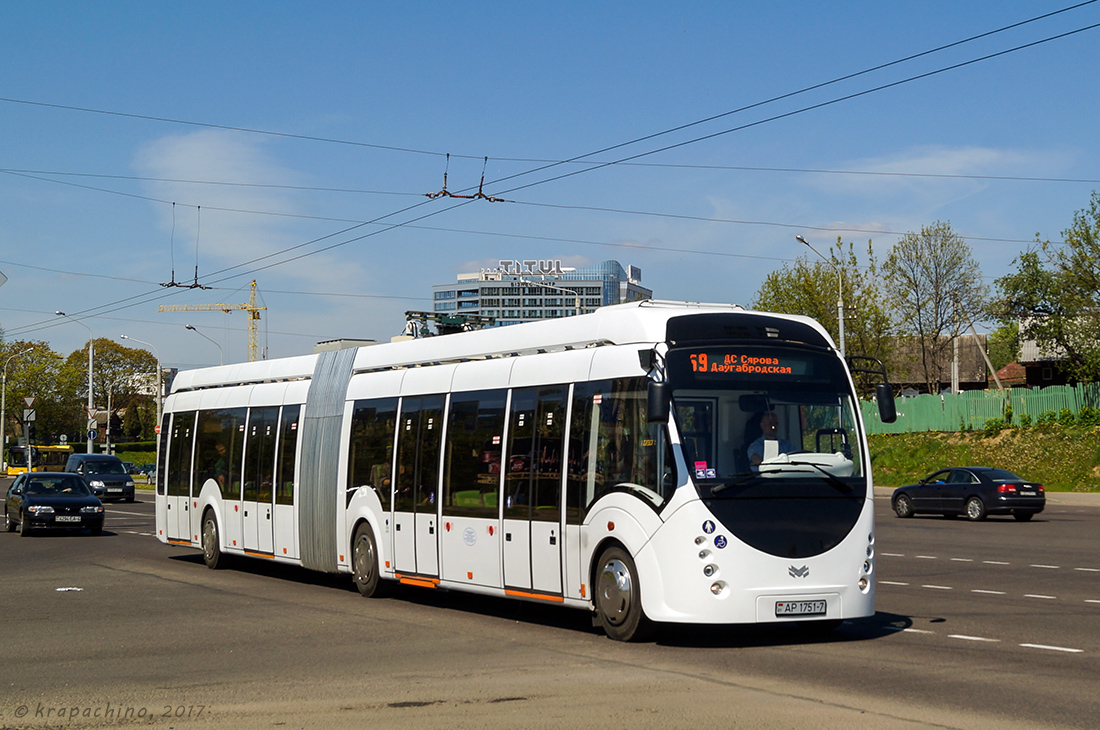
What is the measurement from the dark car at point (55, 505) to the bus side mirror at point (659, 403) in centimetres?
2176

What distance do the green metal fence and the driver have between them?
37.3 metres

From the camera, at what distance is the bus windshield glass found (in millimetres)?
10734

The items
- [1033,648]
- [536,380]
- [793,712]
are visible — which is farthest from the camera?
[536,380]

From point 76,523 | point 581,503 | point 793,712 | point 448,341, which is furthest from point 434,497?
point 76,523

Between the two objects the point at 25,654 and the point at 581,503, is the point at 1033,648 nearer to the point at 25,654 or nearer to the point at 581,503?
the point at 581,503

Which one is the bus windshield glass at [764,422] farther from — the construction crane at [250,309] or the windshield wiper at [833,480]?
the construction crane at [250,309]

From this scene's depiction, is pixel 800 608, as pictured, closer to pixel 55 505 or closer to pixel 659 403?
pixel 659 403

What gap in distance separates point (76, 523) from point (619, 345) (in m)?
21.1

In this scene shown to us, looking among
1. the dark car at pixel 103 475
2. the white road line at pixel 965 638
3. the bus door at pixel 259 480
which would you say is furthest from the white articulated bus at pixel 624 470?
the dark car at pixel 103 475

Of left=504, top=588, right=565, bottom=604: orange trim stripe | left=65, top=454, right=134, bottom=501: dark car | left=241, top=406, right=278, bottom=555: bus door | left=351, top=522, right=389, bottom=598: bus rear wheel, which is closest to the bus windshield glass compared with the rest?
left=504, top=588, right=565, bottom=604: orange trim stripe

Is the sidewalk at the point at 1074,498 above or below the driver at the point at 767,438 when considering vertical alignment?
below

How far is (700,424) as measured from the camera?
1085 centimetres

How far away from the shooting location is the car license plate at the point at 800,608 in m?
10.5

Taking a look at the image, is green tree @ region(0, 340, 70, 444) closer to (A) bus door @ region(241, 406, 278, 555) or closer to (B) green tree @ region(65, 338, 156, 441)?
(B) green tree @ region(65, 338, 156, 441)
